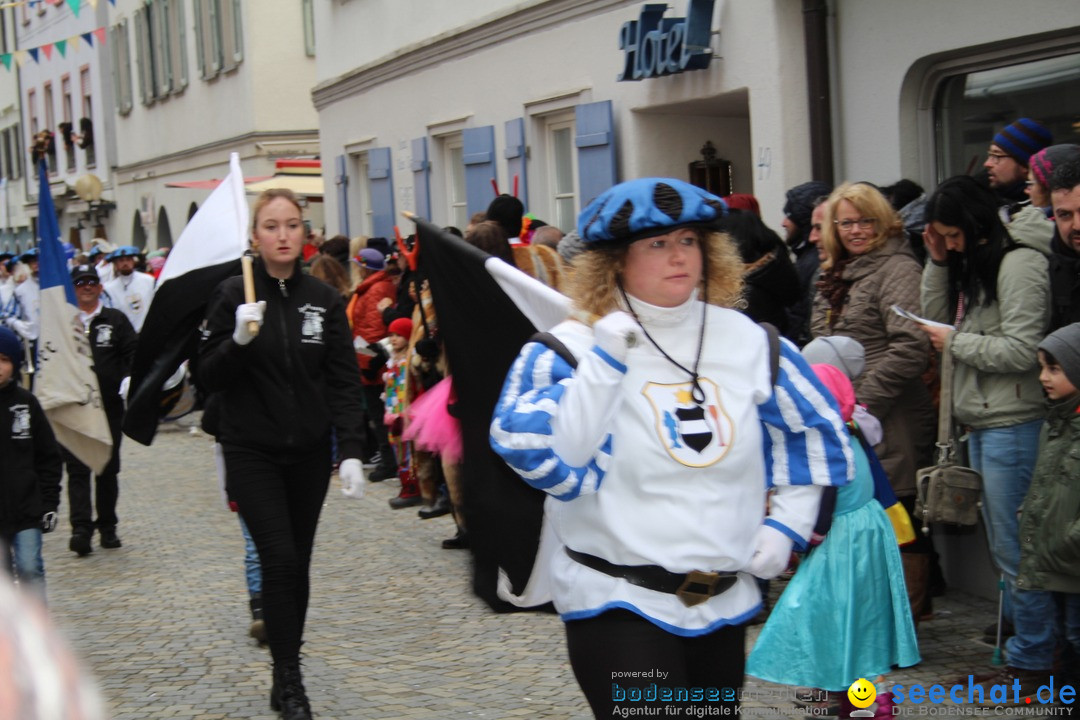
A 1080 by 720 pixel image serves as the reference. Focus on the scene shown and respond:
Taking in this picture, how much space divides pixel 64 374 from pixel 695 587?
635 centimetres

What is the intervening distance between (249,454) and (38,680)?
4.40m

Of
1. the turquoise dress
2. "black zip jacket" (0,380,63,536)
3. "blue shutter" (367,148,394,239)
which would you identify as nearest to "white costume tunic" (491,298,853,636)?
the turquoise dress

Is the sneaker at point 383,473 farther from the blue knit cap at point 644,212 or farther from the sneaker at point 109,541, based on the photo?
the blue knit cap at point 644,212

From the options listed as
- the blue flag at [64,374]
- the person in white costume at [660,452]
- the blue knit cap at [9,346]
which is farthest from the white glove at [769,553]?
the blue flag at [64,374]

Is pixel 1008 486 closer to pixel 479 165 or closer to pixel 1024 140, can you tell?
pixel 1024 140

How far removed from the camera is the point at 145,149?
1246 inches

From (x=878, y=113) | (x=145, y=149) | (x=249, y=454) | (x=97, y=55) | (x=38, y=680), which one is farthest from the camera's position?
(x=97, y=55)

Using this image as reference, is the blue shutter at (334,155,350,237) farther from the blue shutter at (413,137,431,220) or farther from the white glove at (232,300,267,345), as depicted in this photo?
the white glove at (232,300,267,345)

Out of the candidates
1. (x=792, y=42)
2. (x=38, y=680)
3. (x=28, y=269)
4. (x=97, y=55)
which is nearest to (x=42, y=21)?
(x=97, y=55)

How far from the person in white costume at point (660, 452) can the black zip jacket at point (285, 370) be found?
2.24 meters

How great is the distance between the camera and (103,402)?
956 centimetres

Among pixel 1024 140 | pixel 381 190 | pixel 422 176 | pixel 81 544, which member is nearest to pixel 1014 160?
pixel 1024 140

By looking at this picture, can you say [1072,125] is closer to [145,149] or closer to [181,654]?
[181,654]

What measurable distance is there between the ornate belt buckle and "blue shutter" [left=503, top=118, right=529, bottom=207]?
33.4 ft
